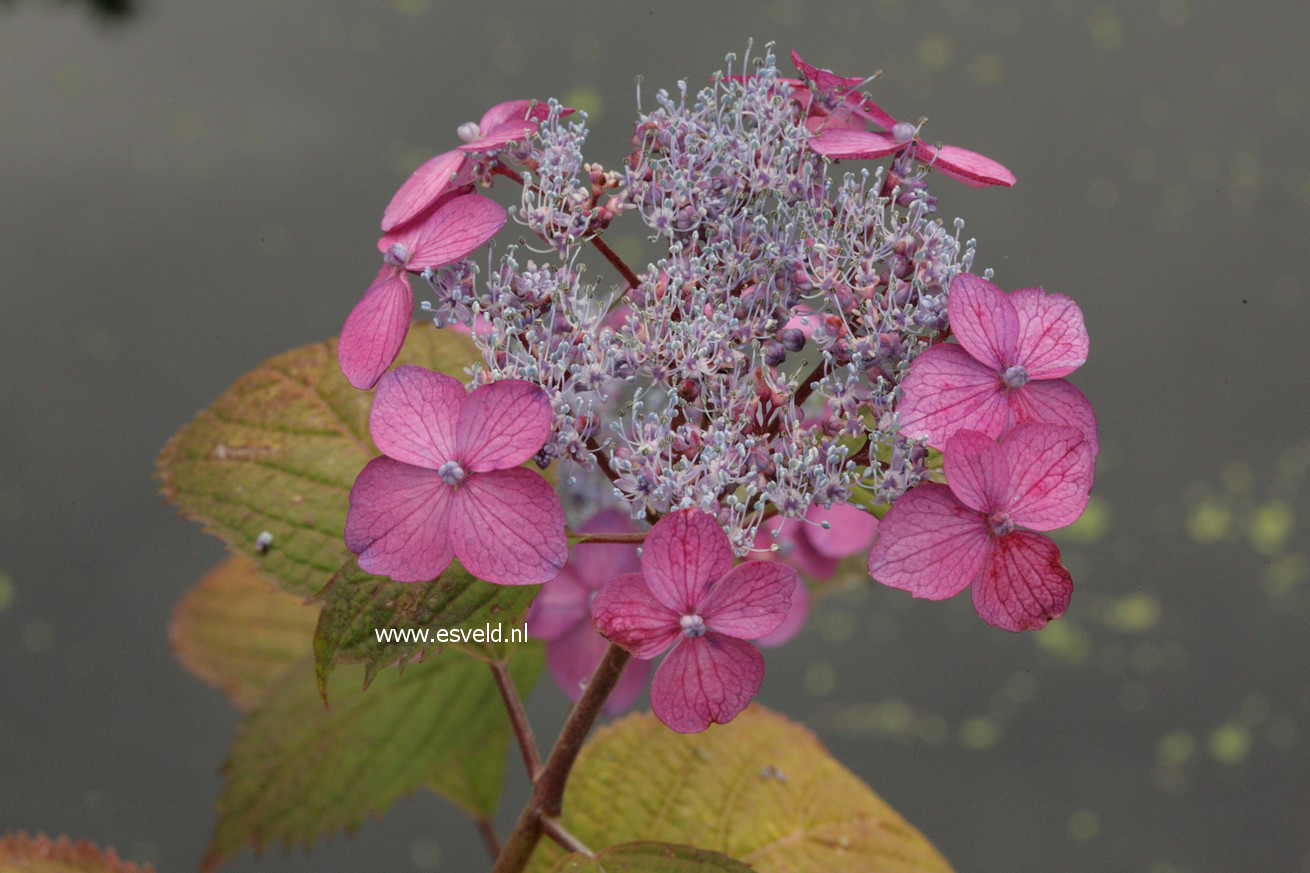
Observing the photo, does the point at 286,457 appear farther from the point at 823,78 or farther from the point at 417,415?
the point at 823,78

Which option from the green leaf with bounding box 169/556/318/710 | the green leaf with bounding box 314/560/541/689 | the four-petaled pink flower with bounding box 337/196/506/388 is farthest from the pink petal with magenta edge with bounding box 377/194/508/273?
the green leaf with bounding box 169/556/318/710

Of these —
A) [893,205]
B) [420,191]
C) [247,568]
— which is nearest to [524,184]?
[420,191]

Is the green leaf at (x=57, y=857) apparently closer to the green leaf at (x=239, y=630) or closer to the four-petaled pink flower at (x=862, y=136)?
the green leaf at (x=239, y=630)

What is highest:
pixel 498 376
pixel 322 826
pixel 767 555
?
pixel 498 376

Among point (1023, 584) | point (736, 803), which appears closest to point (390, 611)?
point (1023, 584)

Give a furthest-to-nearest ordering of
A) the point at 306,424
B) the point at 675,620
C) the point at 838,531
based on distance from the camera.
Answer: the point at 838,531 < the point at 306,424 < the point at 675,620

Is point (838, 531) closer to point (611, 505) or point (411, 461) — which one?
point (611, 505)
